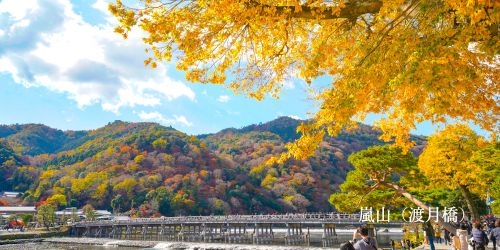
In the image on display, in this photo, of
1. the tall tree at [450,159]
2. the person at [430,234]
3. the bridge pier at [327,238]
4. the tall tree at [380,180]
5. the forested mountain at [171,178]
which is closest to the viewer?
the person at [430,234]

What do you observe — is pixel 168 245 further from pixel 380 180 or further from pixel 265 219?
pixel 380 180

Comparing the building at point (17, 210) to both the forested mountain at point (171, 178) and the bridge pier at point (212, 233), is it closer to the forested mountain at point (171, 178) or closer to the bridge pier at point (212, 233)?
the forested mountain at point (171, 178)

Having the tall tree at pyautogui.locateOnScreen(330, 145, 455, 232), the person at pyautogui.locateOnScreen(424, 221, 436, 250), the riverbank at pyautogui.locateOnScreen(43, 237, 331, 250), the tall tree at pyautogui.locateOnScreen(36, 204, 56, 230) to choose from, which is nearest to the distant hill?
the tall tree at pyautogui.locateOnScreen(36, 204, 56, 230)

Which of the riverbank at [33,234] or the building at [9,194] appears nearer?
the riverbank at [33,234]

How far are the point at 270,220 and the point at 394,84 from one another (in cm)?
4152

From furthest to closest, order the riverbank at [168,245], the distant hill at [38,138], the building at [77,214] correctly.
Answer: the distant hill at [38,138] < the building at [77,214] < the riverbank at [168,245]

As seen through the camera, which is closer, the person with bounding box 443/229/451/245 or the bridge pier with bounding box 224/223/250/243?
the person with bounding box 443/229/451/245

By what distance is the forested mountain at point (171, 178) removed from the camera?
68.6 metres

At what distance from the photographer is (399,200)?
18969 mm

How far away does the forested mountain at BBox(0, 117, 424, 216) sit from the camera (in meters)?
68.6

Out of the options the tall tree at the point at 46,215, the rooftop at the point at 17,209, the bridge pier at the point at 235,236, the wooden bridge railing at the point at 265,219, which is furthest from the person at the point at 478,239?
the rooftop at the point at 17,209

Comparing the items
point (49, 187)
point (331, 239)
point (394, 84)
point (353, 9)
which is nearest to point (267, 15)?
point (353, 9)

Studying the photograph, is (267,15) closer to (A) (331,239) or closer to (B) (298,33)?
(B) (298,33)

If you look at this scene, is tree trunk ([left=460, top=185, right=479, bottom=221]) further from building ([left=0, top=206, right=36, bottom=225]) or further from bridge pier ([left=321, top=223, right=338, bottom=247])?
building ([left=0, top=206, right=36, bottom=225])
